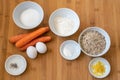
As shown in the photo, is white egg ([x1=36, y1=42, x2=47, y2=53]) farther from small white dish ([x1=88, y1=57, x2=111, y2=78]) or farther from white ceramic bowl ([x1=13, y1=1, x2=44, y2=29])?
small white dish ([x1=88, y1=57, x2=111, y2=78])

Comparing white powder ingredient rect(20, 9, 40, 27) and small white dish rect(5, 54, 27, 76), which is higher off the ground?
white powder ingredient rect(20, 9, 40, 27)

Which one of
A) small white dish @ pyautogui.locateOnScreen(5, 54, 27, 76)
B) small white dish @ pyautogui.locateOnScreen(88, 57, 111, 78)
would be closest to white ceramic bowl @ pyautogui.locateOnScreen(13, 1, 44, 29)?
small white dish @ pyautogui.locateOnScreen(5, 54, 27, 76)

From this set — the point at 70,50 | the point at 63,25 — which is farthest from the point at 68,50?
the point at 63,25

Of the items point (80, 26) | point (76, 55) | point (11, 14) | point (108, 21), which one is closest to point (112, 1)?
point (108, 21)

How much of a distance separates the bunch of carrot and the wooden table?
0.09ft

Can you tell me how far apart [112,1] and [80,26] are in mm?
220

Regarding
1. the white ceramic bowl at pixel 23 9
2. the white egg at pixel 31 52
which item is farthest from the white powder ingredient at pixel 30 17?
the white egg at pixel 31 52

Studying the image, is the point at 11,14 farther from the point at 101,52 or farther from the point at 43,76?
the point at 101,52

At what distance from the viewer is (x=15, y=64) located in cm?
113

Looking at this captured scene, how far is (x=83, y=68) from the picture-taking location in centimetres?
114

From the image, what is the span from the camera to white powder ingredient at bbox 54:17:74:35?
118cm

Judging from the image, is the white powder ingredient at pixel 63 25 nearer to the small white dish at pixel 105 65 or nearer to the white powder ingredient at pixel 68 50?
the white powder ingredient at pixel 68 50

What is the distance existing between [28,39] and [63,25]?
18cm

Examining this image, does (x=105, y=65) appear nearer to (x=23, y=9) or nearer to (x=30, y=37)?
(x=30, y=37)
